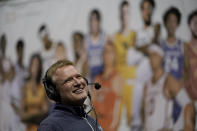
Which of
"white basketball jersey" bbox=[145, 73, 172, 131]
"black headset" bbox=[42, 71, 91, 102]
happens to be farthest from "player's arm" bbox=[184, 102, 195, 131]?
"black headset" bbox=[42, 71, 91, 102]

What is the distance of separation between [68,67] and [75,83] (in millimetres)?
90

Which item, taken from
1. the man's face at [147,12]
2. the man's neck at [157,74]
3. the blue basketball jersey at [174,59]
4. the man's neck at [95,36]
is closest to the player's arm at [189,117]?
the blue basketball jersey at [174,59]

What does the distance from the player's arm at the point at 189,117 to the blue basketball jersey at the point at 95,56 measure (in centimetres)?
96

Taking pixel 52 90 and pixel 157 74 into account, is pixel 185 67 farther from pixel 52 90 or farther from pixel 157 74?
pixel 52 90

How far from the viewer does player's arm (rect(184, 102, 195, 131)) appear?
3.08 meters

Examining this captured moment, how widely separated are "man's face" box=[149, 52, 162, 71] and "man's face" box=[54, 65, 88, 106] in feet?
5.28

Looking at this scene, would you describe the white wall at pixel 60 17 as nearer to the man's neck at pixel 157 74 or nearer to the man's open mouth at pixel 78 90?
the man's neck at pixel 157 74

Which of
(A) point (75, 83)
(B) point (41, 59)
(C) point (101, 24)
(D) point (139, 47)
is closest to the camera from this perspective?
(A) point (75, 83)

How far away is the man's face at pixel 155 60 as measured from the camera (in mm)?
3324

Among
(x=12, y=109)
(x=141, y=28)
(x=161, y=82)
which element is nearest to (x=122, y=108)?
(x=161, y=82)

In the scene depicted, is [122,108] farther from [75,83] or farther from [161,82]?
[75,83]

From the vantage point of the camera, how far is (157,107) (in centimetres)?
330

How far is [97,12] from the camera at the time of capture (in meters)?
3.83

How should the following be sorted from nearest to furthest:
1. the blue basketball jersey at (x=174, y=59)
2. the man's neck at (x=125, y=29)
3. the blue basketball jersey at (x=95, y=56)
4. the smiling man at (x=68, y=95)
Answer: the smiling man at (x=68, y=95), the blue basketball jersey at (x=174, y=59), the man's neck at (x=125, y=29), the blue basketball jersey at (x=95, y=56)
